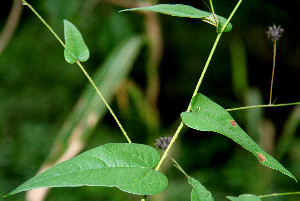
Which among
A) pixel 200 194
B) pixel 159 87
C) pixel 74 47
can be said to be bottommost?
pixel 159 87

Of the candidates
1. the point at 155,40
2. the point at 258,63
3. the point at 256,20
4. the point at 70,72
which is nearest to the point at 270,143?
the point at 258,63

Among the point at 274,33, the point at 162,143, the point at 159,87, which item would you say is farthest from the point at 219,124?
the point at 159,87

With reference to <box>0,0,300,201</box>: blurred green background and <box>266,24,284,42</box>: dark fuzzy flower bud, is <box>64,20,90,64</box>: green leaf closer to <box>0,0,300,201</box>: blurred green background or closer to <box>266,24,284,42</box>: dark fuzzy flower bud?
<box>266,24,284,42</box>: dark fuzzy flower bud

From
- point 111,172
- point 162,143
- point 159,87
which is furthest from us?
point 159,87

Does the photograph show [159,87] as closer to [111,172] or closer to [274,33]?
[274,33]

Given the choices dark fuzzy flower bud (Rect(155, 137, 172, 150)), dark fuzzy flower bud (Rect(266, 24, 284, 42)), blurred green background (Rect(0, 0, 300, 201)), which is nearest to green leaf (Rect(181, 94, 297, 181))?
dark fuzzy flower bud (Rect(155, 137, 172, 150))
